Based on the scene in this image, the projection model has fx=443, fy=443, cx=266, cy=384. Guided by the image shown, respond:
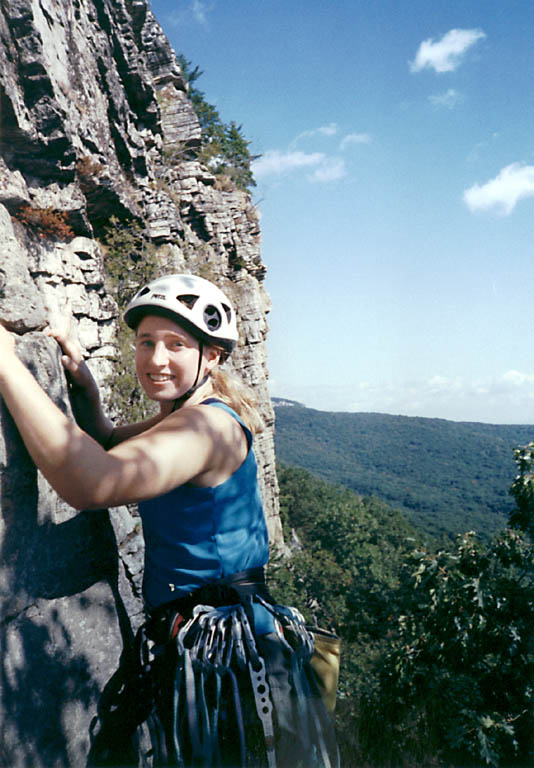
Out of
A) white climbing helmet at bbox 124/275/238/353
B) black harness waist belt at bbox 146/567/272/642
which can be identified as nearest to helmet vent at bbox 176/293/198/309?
white climbing helmet at bbox 124/275/238/353

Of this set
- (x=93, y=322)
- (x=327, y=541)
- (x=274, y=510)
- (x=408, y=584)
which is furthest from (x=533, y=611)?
(x=327, y=541)

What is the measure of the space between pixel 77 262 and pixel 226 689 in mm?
8622

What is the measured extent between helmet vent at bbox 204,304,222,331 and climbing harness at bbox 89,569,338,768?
39.9 inches

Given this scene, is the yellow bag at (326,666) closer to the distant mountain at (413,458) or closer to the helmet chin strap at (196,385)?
the helmet chin strap at (196,385)

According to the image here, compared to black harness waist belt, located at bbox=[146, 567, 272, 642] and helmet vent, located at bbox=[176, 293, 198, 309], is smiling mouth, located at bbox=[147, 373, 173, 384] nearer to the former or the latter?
helmet vent, located at bbox=[176, 293, 198, 309]

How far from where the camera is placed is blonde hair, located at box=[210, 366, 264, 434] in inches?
76.1

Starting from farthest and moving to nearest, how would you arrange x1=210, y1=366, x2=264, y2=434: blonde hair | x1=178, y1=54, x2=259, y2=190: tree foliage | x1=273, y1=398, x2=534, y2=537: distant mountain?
1. x1=273, y1=398, x2=534, y2=537: distant mountain
2. x1=178, y1=54, x2=259, y2=190: tree foliage
3. x1=210, y1=366, x2=264, y2=434: blonde hair

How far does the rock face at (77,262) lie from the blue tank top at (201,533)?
431 millimetres

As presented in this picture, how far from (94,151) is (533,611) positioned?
1135cm

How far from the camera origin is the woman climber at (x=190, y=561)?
1.31 meters

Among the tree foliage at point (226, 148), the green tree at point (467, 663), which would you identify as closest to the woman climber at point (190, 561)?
the green tree at point (467, 663)

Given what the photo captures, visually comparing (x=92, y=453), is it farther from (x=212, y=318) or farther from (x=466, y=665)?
(x=466, y=665)

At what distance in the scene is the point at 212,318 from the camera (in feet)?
6.33

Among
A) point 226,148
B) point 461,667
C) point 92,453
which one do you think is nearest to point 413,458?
point 226,148
